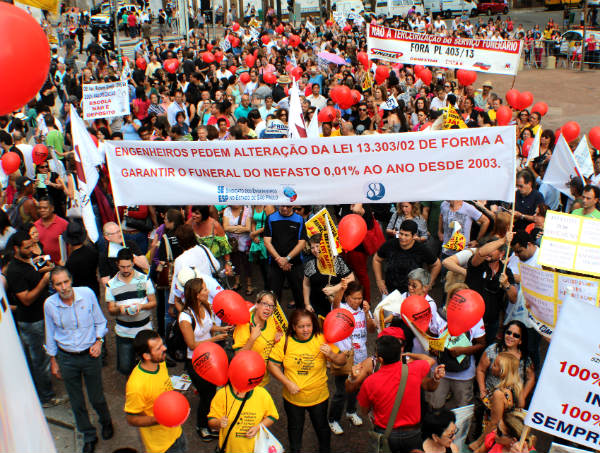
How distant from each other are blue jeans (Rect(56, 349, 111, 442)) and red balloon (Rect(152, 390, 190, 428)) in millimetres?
1432

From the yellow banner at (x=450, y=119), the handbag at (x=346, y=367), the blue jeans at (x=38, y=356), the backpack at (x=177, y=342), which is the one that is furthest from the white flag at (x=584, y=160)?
the blue jeans at (x=38, y=356)

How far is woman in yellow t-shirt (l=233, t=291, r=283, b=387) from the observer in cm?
488

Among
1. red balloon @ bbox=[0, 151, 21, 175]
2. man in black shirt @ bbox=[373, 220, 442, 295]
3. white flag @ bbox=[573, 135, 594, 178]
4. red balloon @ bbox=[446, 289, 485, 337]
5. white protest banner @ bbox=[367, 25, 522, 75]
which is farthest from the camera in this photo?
white protest banner @ bbox=[367, 25, 522, 75]

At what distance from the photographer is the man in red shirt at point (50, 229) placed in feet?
22.4

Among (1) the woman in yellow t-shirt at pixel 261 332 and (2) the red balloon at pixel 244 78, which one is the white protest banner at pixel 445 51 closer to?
(2) the red balloon at pixel 244 78

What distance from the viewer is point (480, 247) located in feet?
18.9

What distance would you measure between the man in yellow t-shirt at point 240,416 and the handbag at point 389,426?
31.3 inches

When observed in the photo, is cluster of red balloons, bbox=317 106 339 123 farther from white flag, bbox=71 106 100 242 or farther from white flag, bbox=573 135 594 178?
white flag, bbox=71 106 100 242

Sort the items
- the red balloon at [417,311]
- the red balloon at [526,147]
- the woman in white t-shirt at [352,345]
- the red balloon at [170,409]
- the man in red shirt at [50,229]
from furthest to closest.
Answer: the red balloon at [526,147]
the man in red shirt at [50,229]
the woman in white t-shirt at [352,345]
the red balloon at [417,311]
the red balloon at [170,409]

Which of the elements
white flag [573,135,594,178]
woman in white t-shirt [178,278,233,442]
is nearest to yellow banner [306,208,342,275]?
woman in white t-shirt [178,278,233,442]

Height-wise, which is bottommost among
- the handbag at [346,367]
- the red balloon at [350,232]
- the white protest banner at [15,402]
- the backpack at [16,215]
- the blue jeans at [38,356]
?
the blue jeans at [38,356]

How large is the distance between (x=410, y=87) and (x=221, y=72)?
549cm

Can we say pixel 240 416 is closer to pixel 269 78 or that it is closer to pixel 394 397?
pixel 394 397

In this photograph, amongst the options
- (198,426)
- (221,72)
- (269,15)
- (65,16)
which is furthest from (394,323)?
(65,16)
